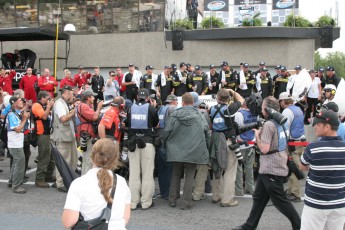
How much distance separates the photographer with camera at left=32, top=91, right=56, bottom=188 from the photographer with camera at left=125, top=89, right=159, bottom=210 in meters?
1.92

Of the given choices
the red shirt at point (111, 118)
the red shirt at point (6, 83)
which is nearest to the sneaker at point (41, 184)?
the red shirt at point (111, 118)

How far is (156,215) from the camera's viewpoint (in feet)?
22.4

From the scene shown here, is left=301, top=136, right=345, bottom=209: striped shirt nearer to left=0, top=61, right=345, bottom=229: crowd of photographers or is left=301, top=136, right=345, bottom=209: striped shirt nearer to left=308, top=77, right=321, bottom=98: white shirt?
left=0, top=61, right=345, bottom=229: crowd of photographers

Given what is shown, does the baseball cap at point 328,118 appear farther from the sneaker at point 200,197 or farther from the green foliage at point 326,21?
the green foliage at point 326,21

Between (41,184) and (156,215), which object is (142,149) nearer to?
(156,215)

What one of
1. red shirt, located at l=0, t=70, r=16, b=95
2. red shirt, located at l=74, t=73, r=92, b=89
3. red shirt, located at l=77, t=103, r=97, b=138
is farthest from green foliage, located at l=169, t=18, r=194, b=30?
red shirt, located at l=77, t=103, r=97, b=138

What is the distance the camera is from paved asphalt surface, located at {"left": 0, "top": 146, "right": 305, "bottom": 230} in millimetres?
6305

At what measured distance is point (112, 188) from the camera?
310 cm

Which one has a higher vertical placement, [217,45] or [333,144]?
[217,45]

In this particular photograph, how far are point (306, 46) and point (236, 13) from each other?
316 cm

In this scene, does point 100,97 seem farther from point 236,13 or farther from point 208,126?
point 208,126

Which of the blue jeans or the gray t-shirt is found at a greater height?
the gray t-shirt

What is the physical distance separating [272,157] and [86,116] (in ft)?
11.5

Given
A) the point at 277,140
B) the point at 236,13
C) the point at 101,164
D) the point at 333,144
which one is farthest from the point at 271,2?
the point at 101,164
